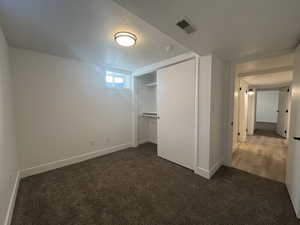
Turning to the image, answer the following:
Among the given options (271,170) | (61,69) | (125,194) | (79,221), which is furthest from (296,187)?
(61,69)

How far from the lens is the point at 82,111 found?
122 inches

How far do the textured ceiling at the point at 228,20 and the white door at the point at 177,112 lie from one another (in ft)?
2.47

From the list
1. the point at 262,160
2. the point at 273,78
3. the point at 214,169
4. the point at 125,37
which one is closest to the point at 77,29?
the point at 125,37

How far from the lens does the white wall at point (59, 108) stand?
2.39 meters

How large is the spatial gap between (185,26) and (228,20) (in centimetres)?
44

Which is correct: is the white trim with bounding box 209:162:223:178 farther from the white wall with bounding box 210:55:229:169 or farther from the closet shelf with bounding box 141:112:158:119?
the closet shelf with bounding box 141:112:158:119

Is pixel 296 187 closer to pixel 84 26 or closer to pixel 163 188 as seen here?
pixel 163 188

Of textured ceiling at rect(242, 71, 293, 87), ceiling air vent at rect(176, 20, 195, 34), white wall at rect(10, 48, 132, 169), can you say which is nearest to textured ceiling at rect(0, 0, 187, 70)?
white wall at rect(10, 48, 132, 169)

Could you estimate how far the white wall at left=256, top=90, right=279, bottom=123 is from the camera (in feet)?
26.1

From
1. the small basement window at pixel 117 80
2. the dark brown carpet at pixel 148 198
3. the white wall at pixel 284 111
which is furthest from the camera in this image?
the white wall at pixel 284 111

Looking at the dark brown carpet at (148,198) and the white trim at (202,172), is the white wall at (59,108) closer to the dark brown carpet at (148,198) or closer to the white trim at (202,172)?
the dark brown carpet at (148,198)

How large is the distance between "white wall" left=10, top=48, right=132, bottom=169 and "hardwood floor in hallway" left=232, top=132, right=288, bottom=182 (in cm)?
324

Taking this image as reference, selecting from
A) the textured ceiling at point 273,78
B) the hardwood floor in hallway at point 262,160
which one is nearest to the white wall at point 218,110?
the hardwood floor in hallway at point 262,160

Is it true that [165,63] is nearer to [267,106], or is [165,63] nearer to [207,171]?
[207,171]
